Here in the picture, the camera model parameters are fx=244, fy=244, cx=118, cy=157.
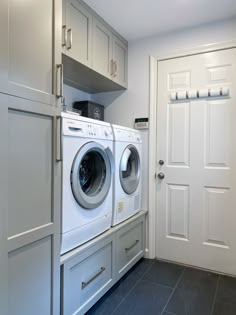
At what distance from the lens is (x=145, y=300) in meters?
1.86

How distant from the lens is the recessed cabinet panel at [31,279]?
111cm

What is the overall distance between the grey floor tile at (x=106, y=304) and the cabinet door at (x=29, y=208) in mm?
473

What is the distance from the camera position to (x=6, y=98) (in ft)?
3.46

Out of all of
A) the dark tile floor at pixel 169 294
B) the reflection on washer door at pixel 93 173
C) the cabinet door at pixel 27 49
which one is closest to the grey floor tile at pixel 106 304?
the dark tile floor at pixel 169 294

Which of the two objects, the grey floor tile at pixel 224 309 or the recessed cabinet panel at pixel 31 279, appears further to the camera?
the grey floor tile at pixel 224 309

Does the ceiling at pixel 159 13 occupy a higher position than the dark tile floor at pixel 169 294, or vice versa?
the ceiling at pixel 159 13

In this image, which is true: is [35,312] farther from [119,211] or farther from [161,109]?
[161,109]

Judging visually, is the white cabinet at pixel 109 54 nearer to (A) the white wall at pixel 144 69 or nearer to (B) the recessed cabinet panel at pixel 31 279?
(A) the white wall at pixel 144 69

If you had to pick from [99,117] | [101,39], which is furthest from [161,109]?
[101,39]

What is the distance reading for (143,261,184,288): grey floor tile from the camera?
212 centimetres

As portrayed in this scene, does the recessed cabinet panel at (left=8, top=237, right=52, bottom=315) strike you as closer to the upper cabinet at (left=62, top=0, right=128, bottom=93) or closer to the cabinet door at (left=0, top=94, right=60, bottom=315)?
the cabinet door at (left=0, top=94, right=60, bottom=315)

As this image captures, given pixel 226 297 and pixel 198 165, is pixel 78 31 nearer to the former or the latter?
pixel 198 165

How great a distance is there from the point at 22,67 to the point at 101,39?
1.29 m

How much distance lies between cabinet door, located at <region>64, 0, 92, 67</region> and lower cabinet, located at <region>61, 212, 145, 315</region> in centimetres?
141
